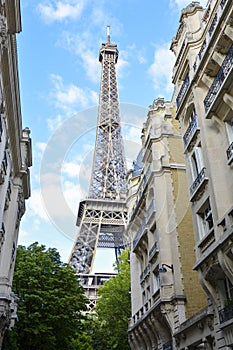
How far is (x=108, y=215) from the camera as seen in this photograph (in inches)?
2827

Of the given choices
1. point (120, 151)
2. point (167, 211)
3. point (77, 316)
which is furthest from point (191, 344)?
point (120, 151)

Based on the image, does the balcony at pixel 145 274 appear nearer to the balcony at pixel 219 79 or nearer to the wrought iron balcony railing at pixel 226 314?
the wrought iron balcony railing at pixel 226 314

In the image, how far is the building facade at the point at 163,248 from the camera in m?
19.9

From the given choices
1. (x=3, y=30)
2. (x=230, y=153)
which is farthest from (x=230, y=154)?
(x=3, y=30)

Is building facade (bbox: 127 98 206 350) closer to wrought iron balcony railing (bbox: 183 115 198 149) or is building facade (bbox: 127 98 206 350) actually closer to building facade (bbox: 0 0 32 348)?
wrought iron balcony railing (bbox: 183 115 198 149)

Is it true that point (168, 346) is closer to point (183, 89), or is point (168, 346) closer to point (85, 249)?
point (183, 89)

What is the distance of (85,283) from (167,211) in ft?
150

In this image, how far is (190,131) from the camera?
1838 centimetres

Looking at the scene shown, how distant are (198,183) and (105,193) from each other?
64186 mm

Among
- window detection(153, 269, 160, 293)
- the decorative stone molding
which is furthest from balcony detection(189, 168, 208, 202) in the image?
the decorative stone molding

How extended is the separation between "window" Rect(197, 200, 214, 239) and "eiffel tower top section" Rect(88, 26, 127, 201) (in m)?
60.3

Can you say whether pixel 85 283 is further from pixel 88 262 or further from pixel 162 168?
pixel 162 168

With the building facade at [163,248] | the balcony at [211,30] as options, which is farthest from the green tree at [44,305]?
the balcony at [211,30]

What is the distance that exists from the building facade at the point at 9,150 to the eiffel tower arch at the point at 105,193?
40.5 meters
